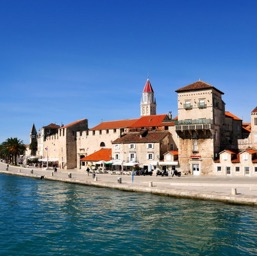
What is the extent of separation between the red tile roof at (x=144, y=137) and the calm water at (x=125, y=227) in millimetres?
25294

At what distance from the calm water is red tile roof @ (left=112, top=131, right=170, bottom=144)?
2529cm

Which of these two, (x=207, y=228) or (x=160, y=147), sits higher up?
(x=160, y=147)

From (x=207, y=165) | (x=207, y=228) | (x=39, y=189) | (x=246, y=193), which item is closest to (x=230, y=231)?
(x=207, y=228)

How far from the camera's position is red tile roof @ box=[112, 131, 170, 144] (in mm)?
58322

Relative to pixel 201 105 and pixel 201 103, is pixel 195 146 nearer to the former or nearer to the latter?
pixel 201 105

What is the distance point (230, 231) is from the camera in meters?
20.6

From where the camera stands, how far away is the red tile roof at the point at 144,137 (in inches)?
2296

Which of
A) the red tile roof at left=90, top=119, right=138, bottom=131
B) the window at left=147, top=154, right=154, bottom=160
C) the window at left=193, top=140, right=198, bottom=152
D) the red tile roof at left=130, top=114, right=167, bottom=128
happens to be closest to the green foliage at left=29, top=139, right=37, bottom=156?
the red tile roof at left=90, top=119, right=138, bottom=131

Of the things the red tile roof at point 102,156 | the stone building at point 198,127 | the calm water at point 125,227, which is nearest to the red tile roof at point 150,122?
the red tile roof at point 102,156

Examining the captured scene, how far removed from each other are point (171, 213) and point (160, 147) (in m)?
31.7

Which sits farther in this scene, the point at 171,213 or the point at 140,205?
the point at 140,205

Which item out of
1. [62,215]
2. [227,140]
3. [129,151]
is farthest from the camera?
[129,151]

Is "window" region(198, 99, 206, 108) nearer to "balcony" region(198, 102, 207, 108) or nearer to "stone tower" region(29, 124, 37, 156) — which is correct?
"balcony" region(198, 102, 207, 108)

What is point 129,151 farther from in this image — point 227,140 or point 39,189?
point 39,189
